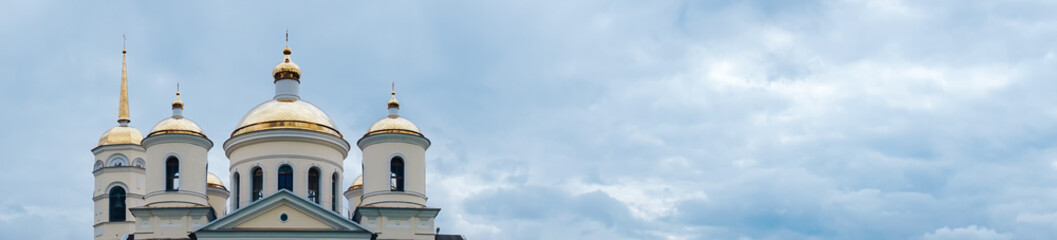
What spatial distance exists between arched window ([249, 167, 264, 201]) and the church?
31 mm

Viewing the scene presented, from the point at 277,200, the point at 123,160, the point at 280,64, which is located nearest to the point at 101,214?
the point at 123,160

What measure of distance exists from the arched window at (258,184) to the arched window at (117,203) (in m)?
12.0

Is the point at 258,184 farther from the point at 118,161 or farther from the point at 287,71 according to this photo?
the point at 118,161

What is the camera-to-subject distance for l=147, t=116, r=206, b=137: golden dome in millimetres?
41562

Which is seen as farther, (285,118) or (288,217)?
(285,118)

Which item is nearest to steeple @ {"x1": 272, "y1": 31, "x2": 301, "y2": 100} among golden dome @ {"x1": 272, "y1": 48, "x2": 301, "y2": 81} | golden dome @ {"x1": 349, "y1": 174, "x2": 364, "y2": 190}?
golden dome @ {"x1": 272, "y1": 48, "x2": 301, "y2": 81}

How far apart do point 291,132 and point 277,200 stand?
12.6 ft

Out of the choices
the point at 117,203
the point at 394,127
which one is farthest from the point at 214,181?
the point at 394,127

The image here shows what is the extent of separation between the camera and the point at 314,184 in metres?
43.1

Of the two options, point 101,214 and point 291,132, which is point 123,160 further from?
point 291,132

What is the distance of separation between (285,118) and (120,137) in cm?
1374

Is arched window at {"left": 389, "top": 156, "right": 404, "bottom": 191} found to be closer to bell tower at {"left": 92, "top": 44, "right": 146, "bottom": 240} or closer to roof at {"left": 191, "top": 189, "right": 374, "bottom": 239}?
roof at {"left": 191, "top": 189, "right": 374, "bottom": 239}

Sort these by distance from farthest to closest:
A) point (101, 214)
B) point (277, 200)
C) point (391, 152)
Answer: point (101, 214) < point (391, 152) < point (277, 200)

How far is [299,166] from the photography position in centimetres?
4250
